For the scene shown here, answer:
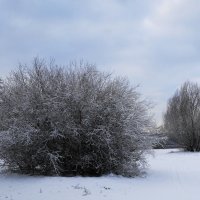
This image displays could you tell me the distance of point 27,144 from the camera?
16969 mm

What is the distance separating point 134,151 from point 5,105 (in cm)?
601

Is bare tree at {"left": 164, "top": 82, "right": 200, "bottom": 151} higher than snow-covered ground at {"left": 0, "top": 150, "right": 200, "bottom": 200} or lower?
higher

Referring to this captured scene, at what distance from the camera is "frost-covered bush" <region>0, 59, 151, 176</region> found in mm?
17516

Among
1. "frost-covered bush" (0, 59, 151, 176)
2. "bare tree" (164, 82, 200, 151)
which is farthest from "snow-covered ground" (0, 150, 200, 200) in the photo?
"bare tree" (164, 82, 200, 151)

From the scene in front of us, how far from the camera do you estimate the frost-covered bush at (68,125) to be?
1752cm

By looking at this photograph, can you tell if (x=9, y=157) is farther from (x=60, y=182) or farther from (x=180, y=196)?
(x=180, y=196)

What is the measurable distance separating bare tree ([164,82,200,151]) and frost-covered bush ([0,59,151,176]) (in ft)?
96.3

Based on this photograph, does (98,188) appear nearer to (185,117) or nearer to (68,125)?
(68,125)

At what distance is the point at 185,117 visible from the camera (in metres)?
50.6

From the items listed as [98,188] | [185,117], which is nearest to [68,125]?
[98,188]

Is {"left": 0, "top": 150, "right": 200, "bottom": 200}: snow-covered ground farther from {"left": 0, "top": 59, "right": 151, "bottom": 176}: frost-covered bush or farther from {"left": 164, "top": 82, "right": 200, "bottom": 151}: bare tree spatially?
{"left": 164, "top": 82, "right": 200, "bottom": 151}: bare tree

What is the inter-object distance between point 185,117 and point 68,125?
3486 cm

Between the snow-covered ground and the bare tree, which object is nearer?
the snow-covered ground

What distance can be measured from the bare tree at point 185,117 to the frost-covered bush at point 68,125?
2935cm
